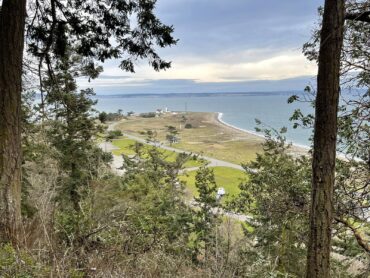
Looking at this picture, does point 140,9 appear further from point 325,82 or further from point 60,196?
point 60,196

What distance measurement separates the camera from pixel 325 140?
3627 millimetres

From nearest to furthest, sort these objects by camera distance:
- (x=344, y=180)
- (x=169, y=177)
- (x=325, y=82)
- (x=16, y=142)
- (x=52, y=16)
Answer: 1. (x=325, y=82)
2. (x=16, y=142)
3. (x=52, y=16)
4. (x=344, y=180)
5. (x=169, y=177)

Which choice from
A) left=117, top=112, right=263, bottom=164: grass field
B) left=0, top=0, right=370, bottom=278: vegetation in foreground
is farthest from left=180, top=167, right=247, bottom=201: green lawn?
left=0, top=0, right=370, bottom=278: vegetation in foreground

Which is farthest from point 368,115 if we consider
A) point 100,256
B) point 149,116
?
point 149,116

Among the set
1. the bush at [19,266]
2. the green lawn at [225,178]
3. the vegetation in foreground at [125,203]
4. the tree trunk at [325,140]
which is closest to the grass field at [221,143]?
the green lawn at [225,178]

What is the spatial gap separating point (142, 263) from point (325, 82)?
277 cm

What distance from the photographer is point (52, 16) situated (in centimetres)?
507

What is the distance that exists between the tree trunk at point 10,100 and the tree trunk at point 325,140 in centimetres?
333

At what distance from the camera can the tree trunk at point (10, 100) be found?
4047 millimetres

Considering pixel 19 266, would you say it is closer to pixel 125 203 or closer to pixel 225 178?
pixel 125 203

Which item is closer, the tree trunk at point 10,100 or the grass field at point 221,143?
the tree trunk at point 10,100

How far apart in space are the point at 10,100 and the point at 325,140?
3572 millimetres

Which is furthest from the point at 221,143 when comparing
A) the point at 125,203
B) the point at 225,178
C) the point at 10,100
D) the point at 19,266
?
the point at 19,266

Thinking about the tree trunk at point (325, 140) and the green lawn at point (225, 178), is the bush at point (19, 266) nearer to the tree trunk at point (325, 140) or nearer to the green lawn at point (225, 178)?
the tree trunk at point (325, 140)
